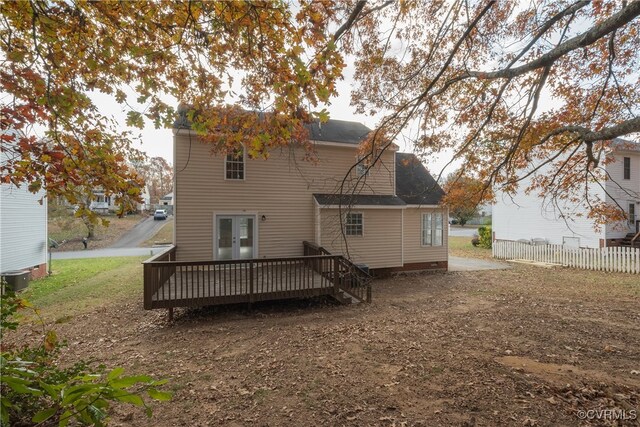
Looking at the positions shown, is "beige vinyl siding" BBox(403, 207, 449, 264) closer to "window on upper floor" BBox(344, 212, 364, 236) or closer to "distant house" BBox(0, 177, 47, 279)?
"window on upper floor" BBox(344, 212, 364, 236)

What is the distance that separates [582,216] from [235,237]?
55.7ft

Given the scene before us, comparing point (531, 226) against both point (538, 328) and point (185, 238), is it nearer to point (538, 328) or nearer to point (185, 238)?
point (538, 328)

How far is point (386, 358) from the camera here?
4.84m

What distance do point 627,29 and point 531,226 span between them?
51.4 ft

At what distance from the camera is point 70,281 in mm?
11812

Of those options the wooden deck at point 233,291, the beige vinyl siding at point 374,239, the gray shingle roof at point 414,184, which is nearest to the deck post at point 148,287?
the wooden deck at point 233,291

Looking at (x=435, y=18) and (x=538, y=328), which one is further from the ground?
(x=435, y=18)

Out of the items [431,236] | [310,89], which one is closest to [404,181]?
[431,236]

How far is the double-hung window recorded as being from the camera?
44.6ft

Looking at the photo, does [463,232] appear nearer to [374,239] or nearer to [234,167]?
[374,239]

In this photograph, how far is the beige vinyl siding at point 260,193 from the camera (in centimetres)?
1045

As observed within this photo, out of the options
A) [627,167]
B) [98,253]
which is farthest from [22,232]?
[627,167]

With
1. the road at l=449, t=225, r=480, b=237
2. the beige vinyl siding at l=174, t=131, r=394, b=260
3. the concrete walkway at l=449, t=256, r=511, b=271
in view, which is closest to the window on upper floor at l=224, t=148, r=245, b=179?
the beige vinyl siding at l=174, t=131, r=394, b=260

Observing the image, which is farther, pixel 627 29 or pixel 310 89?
pixel 627 29
